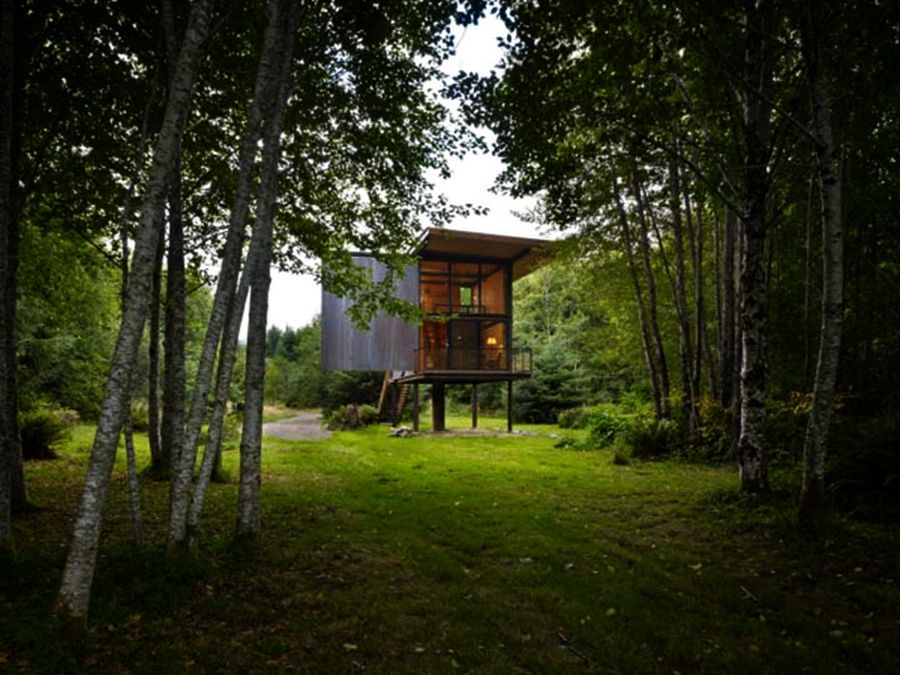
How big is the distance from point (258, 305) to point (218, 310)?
912mm

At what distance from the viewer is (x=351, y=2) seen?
6.13 m

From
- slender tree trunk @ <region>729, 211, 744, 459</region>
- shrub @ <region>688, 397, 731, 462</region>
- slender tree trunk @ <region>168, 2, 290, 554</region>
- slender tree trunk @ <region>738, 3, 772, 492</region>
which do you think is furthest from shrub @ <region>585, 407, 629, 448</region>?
slender tree trunk @ <region>168, 2, 290, 554</region>

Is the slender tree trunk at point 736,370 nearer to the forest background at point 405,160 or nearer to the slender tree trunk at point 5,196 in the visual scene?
the forest background at point 405,160

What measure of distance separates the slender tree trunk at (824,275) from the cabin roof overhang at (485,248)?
37.9 feet

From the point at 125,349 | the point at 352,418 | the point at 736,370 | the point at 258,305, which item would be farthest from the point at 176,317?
the point at 352,418

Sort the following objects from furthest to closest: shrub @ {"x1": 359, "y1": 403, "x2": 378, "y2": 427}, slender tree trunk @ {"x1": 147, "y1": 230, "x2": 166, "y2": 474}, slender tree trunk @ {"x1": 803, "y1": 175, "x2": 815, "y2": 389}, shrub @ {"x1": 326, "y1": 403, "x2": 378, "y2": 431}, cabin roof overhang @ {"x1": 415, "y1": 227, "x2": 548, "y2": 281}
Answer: shrub @ {"x1": 359, "y1": 403, "x2": 378, "y2": 427}
shrub @ {"x1": 326, "y1": 403, "x2": 378, "y2": 431}
cabin roof overhang @ {"x1": 415, "y1": 227, "x2": 548, "y2": 281}
slender tree trunk @ {"x1": 803, "y1": 175, "x2": 815, "y2": 389}
slender tree trunk @ {"x1": 147, "y1": 230, "x2": 166, "y2": 474}

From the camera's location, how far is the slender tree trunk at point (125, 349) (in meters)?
3.37

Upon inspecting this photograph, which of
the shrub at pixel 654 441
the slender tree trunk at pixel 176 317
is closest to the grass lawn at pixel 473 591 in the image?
the slender tree trunk at pixel 176 317

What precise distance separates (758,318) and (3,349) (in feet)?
28.7

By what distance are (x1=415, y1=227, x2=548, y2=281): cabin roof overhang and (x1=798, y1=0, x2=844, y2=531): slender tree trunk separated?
11554 millimetres

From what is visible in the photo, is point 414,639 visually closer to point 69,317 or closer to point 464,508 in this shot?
point 464,508

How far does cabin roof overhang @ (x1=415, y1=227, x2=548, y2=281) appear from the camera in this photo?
17.5 metres

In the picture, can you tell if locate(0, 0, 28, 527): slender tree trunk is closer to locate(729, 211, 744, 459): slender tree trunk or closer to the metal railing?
locate(729, 211, 744, 459): slender tree trunk

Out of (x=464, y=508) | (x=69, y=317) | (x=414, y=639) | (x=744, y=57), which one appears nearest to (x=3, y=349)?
(x=414, y=639)
